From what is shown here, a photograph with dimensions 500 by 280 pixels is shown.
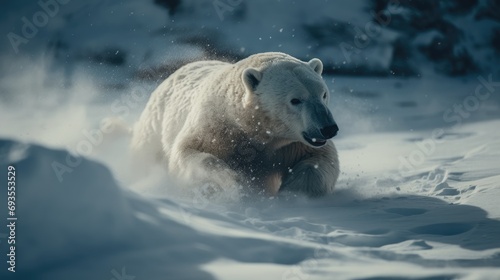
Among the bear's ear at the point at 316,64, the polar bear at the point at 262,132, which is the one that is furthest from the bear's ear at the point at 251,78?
the bear's ear at the point at 316,64

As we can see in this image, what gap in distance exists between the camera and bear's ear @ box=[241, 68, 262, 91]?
5027mm

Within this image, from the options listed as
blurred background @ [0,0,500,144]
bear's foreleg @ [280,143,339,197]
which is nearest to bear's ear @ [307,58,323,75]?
bear's foreleg @ [280,143,339,197]

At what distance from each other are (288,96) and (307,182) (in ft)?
2.10

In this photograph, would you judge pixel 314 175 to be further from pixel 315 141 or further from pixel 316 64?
pixel 316 64

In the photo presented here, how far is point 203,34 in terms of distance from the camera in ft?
45.9

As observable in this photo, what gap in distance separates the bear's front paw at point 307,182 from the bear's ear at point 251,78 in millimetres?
713

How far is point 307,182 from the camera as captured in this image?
4.94 m

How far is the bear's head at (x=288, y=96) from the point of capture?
191 inches

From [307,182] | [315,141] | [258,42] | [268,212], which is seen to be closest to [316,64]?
[315,141]

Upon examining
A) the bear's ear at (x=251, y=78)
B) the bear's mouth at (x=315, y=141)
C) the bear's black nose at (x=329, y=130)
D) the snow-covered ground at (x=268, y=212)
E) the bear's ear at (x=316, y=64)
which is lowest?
the snow-covered ground at (x=268, y=212)

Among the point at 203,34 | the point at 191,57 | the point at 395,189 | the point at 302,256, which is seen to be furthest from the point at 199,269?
the point at 203,34

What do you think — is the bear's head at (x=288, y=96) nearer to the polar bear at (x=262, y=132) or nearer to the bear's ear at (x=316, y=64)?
the polar bear at (x=262, y=132)

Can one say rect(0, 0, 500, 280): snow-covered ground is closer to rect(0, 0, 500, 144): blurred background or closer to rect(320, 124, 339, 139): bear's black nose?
rect(320, 124, 339, 139): bear's black nose

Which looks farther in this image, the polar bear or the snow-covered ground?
the polar bear
